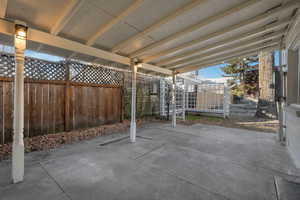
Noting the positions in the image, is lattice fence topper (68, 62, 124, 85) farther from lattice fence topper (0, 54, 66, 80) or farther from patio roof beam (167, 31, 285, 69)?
patio roof beam (167, 31, 285, 69)

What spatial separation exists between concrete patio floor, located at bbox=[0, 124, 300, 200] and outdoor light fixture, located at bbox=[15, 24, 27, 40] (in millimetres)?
2092

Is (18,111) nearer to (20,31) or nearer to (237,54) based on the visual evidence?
(20,31)

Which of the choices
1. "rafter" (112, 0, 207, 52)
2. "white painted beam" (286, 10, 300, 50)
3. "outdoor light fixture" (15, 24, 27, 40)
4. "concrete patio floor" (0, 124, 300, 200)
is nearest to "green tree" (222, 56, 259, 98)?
"white painted beam" (286, 10, 300, 50)

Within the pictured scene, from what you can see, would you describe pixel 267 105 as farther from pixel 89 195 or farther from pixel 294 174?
pixel 89 195

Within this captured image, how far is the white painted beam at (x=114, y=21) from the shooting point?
1.91 metres

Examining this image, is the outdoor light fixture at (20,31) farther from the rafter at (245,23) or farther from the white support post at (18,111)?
the rafter at (245,23)

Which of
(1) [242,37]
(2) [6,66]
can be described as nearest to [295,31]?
(1) [242,37]

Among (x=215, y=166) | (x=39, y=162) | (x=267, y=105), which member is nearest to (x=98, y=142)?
(x=39, y=162)

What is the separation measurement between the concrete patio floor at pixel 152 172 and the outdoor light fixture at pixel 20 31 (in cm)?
209

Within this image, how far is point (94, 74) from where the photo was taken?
4.81 m

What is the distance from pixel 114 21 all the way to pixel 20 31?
4.34 feet

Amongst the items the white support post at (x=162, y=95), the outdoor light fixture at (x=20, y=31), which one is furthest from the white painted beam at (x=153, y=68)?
the outdoor light fixture at (x=20, y=31)

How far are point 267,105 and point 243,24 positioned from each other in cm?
776

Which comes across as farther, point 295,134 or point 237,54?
point 237,54
